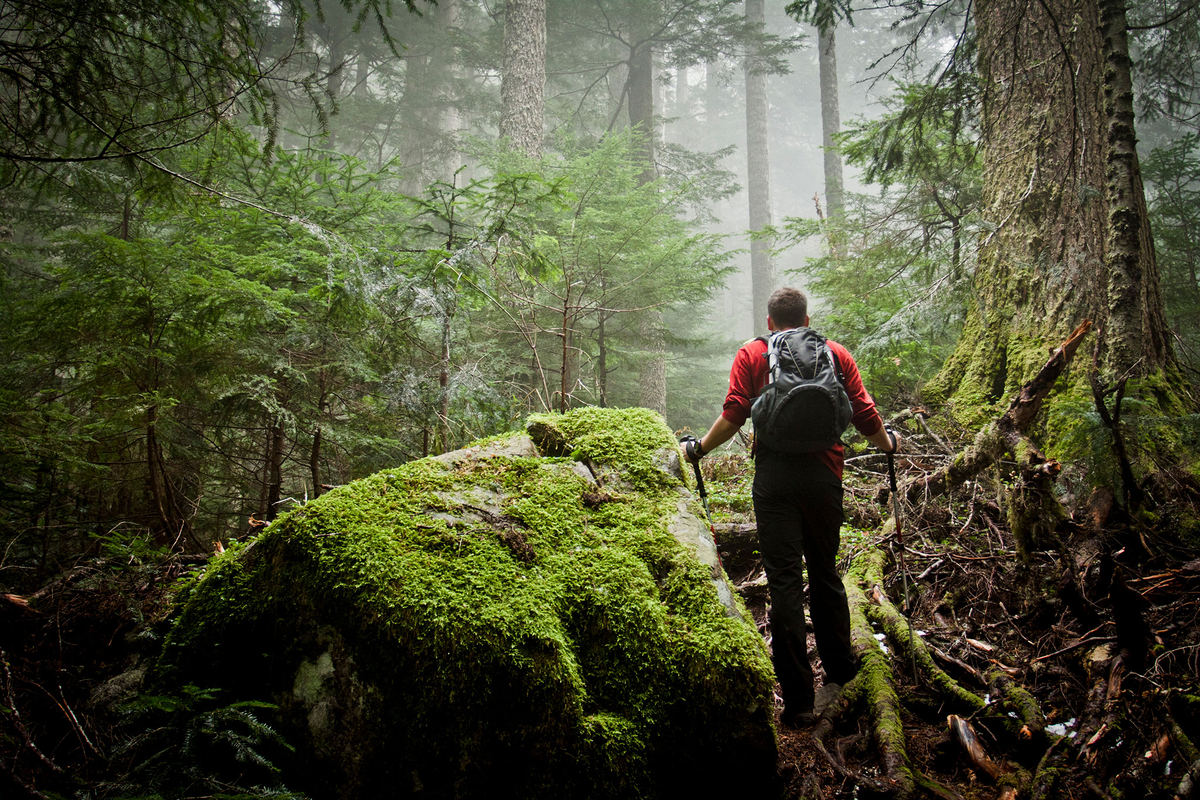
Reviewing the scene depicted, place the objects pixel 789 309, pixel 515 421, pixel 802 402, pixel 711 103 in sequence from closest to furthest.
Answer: pixel 802 402 < pixel 789 309 < pixel 515 421 < pixel 711 103

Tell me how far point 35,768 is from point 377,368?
3815mm

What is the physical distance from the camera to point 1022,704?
2516mm

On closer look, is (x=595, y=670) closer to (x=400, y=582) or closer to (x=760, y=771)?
(x=760, y=771)

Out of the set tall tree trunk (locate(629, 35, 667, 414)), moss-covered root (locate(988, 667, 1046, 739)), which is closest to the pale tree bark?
tall tree trunk (locate(629, 35, 667, 414))

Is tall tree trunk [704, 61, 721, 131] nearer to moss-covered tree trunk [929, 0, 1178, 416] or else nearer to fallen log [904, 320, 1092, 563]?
moss-covered tree trunk [929, 0, 1178, 416]

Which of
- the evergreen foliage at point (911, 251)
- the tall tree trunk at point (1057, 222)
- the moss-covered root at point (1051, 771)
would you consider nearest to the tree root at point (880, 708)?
the moss-covered root at point (1051, 771)

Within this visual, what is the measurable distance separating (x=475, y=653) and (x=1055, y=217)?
20.7 ft

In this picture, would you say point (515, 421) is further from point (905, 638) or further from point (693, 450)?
point (905, 638)

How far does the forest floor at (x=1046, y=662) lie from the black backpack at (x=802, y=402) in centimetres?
104

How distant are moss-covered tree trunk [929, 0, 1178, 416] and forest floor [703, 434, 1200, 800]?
5.06 feet

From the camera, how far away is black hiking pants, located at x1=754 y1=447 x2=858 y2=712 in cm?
279

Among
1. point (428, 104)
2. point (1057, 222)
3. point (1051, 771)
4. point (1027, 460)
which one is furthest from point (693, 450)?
point (428, 104)

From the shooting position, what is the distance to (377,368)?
5137 millimetres

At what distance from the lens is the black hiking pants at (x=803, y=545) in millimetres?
2795
